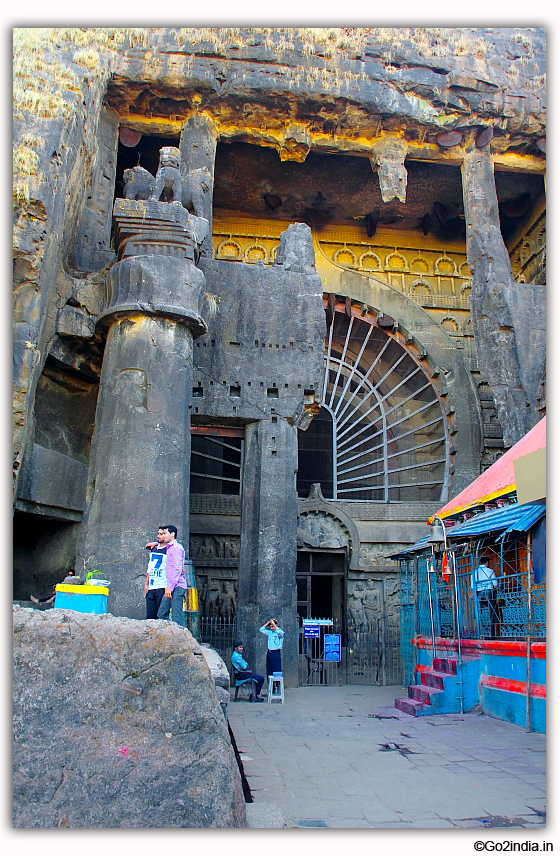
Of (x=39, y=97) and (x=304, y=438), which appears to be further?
(x=304, y=438)

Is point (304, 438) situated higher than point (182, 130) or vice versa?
point (182, 130)

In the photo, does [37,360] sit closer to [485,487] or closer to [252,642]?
[252,642]

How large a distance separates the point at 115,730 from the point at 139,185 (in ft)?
30.1

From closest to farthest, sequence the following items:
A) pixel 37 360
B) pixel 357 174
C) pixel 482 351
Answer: pixel 37 360
pixel 482 351
pixel 357 174

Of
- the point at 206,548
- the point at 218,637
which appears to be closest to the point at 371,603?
the point at 206,548

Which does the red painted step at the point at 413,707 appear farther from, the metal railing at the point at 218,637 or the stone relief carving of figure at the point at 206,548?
the stone relief carving of figure at the point at 206,548

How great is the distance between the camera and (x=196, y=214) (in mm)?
11000

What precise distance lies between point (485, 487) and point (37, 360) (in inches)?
285

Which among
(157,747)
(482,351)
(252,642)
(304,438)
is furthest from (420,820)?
(304,438)

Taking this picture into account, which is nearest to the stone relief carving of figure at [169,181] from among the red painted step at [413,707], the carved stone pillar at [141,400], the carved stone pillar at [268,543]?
the carved stone pillar at [141,400]

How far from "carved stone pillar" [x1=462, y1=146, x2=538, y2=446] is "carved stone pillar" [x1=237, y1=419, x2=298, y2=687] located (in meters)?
4.94

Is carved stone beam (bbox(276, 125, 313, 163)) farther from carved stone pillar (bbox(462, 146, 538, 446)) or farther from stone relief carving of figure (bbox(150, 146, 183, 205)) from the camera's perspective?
stone relief carving of figure (bbox(150, 146, 183, 205))

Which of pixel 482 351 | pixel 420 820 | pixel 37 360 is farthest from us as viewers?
pixel 482 351

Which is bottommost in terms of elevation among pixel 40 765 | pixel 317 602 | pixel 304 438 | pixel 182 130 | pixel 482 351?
pixel 317 602
